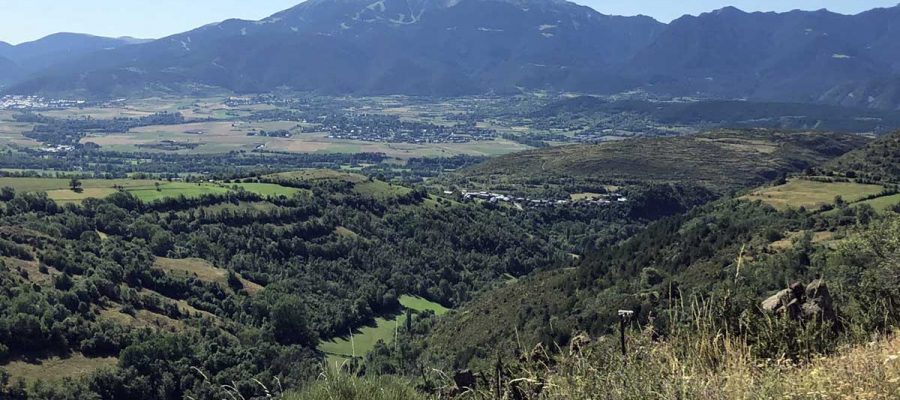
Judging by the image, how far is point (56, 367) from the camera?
44.8 meters

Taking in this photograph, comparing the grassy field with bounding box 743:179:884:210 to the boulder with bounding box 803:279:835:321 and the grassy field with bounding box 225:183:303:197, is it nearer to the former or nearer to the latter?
the grassy field with bounding box 225:183:303:197

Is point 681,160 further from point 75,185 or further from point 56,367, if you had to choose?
point 56,367

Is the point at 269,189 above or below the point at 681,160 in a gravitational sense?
above

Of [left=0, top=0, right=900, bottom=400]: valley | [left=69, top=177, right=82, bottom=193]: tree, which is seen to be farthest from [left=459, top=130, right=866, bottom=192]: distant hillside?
[left=69, top=177, right=82, bottom=193]: tree

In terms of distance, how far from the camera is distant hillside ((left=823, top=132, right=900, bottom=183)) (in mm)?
87000

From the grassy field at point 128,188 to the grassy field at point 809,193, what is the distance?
216ft

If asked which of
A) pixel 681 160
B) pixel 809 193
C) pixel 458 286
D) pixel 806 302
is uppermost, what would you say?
pixel 806 302

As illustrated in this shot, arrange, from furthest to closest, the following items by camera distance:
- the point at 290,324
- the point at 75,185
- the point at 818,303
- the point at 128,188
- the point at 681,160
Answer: the point at 681,160 < the point at 128,188 < the point at 75,185 < the point at 290,324 < the point at 818,303

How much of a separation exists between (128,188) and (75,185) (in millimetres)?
7324

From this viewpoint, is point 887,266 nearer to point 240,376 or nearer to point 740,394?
point 740,394

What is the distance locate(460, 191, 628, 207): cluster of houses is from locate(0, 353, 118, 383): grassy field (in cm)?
7690

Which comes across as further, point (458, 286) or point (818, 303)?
point (458, 286)

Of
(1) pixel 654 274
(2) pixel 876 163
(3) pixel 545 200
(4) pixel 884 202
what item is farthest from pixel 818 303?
(3) pixel 545 200

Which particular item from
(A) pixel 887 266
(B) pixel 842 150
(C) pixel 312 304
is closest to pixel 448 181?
(C) pixel 312 304
